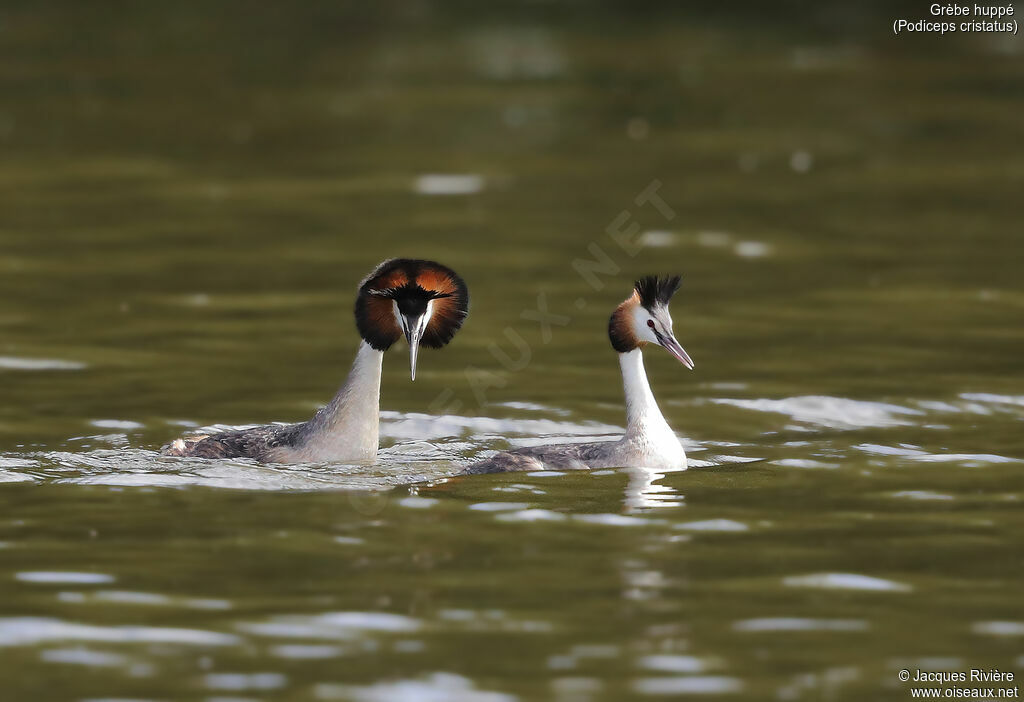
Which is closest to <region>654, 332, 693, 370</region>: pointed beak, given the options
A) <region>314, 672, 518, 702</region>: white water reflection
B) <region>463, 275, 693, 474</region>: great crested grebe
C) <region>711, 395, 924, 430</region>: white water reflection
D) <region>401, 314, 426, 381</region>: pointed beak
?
<region>463, 275, 693, 474</region>: great crested grebe

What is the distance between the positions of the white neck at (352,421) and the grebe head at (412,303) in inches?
8.8

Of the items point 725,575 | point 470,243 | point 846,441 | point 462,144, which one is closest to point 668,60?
point 462,144

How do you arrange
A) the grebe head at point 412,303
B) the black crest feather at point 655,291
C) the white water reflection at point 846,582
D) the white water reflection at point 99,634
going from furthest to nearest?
the black crest feather at point 655,291 → the grebe head at point 412,303 → the white water reflection at point 846,582 → the white water reflection at point 99,634

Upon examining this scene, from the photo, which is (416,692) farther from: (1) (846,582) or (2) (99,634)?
(1) (846,582)

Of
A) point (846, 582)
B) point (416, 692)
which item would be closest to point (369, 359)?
point (846, 582)

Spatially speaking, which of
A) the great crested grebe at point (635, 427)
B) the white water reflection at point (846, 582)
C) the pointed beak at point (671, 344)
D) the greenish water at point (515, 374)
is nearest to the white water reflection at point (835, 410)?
the greenish water at point (515, 374)

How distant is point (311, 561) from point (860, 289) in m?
10.7

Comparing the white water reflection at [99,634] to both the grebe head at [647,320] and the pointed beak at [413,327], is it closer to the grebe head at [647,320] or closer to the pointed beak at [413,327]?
the pointed beak at [413,327]

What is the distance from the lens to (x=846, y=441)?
14.6 m

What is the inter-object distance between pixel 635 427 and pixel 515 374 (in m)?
3.75

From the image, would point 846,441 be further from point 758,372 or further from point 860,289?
point 860,289

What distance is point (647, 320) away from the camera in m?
13.9

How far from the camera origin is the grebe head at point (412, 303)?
13.4 metres

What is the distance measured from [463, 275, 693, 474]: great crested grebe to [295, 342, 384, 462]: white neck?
834 millimetres
